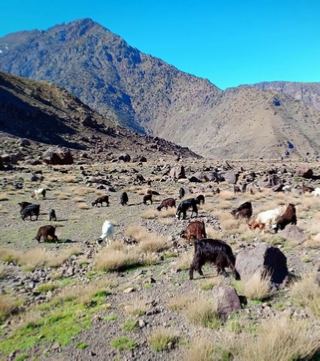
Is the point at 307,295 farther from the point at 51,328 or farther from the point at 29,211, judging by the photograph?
the point at 29,211

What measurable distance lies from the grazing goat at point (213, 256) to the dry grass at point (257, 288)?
114 cm

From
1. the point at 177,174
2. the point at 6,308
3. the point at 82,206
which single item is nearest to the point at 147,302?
the point at 6,308

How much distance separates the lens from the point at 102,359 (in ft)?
15.6

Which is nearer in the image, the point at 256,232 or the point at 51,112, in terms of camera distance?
the point at 256,232

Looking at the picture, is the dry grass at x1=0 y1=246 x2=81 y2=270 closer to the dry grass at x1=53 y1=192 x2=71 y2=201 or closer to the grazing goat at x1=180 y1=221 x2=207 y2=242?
the grazing goat at x1=180 y1=221 x2=207 y2=242

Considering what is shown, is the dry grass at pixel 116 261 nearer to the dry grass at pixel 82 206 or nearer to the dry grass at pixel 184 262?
the dry grass at pixel 184 262

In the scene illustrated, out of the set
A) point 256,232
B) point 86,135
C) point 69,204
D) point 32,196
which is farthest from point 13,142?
point 256,232

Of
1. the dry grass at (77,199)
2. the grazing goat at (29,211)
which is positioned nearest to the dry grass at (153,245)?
the grazing goat at (29,211)

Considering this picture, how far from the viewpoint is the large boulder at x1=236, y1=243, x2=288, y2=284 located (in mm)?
6600

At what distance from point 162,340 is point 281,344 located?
1.72 m

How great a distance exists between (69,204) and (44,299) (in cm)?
1519

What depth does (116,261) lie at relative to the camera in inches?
350

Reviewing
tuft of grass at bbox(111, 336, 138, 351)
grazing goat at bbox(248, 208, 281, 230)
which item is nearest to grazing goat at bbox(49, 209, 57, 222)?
grazing goat at bbox(248, 208, 281, 230)

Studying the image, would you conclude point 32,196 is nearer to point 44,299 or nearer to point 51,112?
point 44,299
